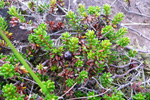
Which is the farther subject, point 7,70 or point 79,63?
point 79,63

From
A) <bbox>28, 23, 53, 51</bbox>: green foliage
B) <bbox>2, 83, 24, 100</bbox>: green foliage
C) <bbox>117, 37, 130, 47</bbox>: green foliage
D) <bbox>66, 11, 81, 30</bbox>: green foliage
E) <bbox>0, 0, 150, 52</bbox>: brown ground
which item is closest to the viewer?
<bbox>2, 83, 24, 100</bbox>: green foliage

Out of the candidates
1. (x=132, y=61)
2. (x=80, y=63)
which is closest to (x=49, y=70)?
(x=80, y=63)

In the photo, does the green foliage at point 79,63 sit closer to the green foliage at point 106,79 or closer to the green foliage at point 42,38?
the green foliage at point 106,79

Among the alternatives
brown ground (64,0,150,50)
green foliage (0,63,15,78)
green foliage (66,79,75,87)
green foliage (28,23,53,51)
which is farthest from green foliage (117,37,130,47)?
green foliage (0,63,15,78)

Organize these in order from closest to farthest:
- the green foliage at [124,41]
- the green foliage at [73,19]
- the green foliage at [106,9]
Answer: the green foliage at [124,41]
the green foliage at [73,19]
the green foliage at [106,9]

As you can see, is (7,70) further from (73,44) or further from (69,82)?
(73,44)

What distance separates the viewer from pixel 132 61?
3027 mm

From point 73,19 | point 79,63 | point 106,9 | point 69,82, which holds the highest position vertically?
point 106,9

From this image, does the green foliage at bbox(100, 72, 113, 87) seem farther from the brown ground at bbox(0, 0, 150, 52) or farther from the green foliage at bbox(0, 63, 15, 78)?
the green foliage at bbox(0, 63, 15, 78)

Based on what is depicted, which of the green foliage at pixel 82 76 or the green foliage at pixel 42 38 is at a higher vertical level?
the green foliage at pixel 42 38

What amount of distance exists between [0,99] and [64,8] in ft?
8.81

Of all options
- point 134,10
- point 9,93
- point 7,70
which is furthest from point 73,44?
point 134,10

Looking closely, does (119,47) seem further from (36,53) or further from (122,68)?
(36,53)

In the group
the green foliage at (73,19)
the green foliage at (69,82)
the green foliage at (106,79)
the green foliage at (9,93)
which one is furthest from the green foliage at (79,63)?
the green foliage at (9,93)
